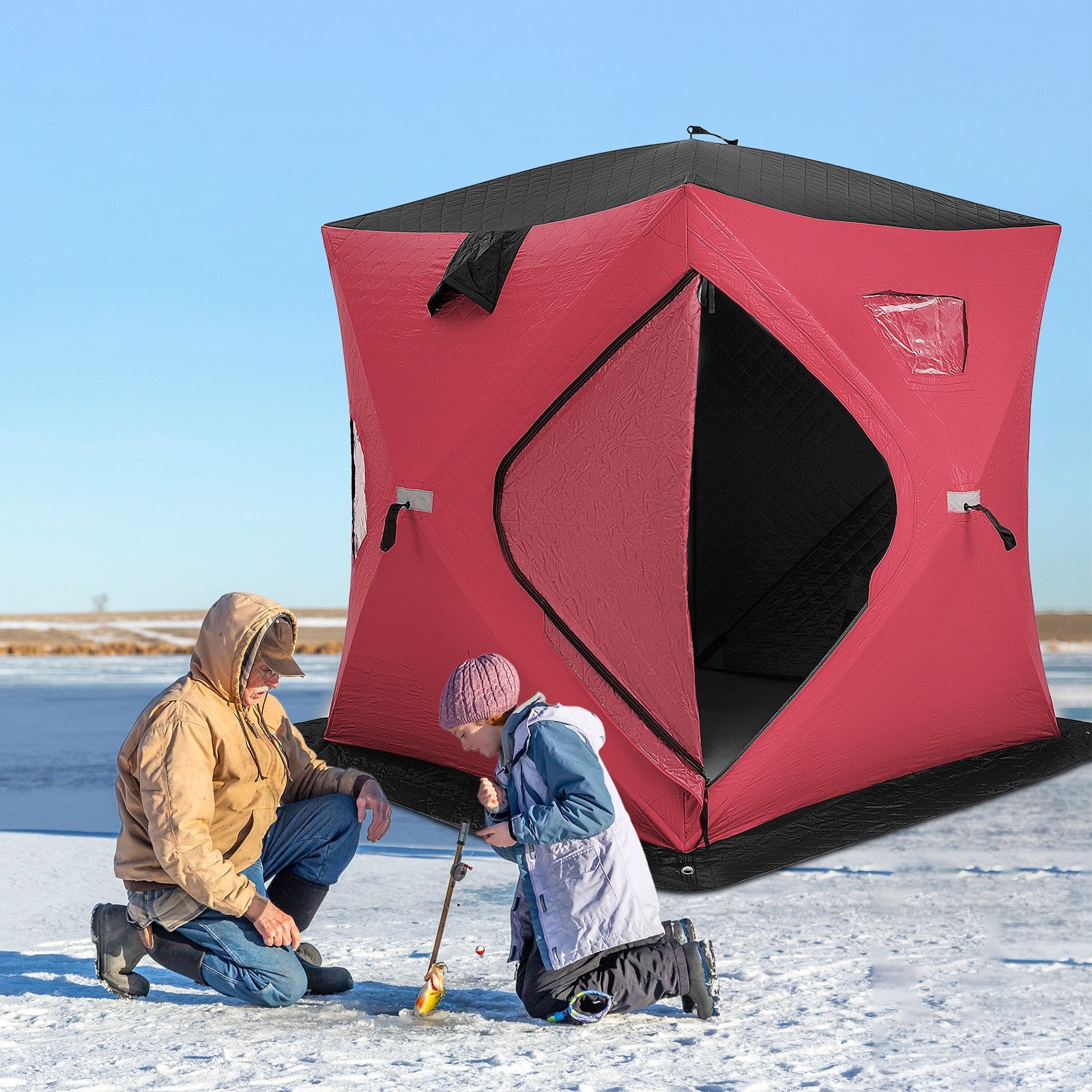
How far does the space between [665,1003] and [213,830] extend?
3.31ft

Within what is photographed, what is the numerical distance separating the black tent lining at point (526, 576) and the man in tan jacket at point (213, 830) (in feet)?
4.52

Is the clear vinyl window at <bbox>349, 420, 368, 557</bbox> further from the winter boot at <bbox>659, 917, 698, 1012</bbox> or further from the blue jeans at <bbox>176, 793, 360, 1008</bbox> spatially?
the winter boot at <bbox>659, 917, 698, 1012</bbox>

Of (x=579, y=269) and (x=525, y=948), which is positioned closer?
(x=525, y=948)

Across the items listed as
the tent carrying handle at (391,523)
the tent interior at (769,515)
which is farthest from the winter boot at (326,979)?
the tent interior at (769,515)

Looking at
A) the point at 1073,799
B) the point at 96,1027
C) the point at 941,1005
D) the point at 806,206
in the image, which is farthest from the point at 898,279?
the point at 96,1027

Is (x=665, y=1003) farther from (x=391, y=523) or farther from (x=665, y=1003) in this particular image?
(x=391, y=523)

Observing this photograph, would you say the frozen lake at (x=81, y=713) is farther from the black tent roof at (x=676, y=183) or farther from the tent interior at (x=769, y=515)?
the black tent roof at (x=676, y=183)

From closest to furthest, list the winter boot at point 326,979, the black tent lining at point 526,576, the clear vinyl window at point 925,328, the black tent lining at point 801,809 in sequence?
the winter boot at point 326,979 → the black tent lining at point 801,809 → the black tent lining at point 526,576 → the clear vinyl window at point 925,328

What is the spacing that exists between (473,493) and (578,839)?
6.98 feet

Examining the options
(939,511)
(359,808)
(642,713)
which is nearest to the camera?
(359,808)

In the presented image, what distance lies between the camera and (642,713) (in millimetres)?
3838

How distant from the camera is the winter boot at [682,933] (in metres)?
2.42

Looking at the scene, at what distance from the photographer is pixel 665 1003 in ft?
8.32

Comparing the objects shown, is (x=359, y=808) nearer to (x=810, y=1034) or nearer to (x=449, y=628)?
(x=810, y=1034)
